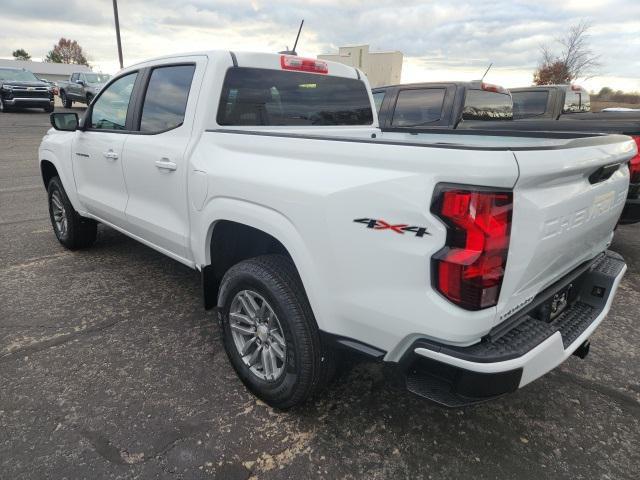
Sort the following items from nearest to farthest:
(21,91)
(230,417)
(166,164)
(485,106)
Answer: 1. (230,417)
2. (166,164)
3. (485,106)
4. (21,91)

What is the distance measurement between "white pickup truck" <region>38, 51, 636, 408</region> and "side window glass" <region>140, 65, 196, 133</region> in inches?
0.6

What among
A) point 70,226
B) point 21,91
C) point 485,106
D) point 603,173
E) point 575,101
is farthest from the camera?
point 21,91

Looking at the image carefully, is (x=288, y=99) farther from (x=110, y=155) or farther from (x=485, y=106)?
(x=485, y=106)

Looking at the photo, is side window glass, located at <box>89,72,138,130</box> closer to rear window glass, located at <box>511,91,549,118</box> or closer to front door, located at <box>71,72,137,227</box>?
front door, located at <box>71,72,137,227</box>

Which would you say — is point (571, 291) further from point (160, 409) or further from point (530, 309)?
point (160, 409)

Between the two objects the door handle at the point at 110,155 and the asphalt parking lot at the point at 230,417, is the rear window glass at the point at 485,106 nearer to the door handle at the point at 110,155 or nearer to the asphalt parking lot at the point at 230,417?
the asphalt parking lot at the point at 230,417

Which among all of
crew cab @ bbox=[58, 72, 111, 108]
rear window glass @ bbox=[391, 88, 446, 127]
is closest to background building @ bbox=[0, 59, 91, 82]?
crew cab @ bbox=[58, 72, 111, 108]

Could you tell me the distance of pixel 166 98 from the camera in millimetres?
3068

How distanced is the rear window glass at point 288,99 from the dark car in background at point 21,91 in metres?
21.2

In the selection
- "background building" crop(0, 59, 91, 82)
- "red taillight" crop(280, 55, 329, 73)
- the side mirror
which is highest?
"background building" crop(0, 59, 91, 82)

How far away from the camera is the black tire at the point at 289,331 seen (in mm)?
2086

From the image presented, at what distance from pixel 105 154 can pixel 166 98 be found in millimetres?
858

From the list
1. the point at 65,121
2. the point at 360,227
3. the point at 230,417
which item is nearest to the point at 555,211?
the point at 360,227

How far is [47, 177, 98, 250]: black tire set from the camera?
4480 millimetres
